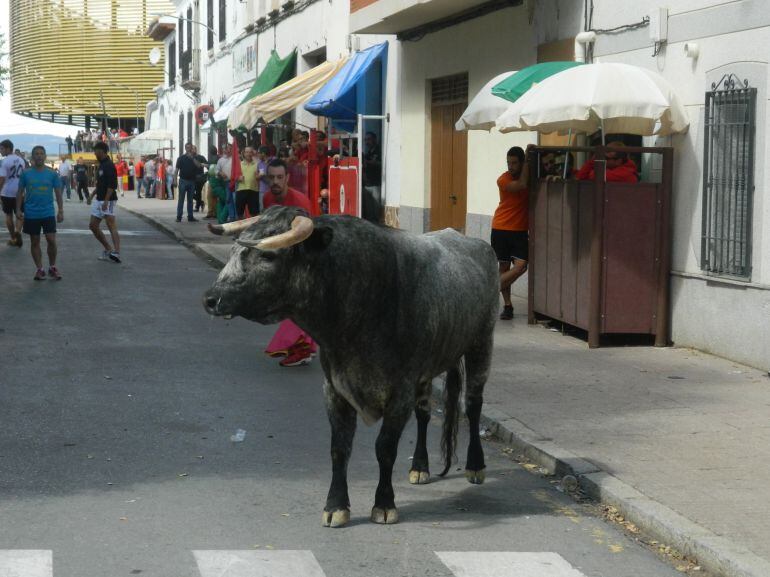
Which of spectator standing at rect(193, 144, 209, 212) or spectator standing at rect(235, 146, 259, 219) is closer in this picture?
spectator standing at rect(235, 146, 259, 219)

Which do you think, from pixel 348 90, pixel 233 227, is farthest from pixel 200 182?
pixel 233 227

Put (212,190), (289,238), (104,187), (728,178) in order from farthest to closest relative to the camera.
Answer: (212,190), (104,187), (728,178), (289,238)

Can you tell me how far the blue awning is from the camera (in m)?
23.5

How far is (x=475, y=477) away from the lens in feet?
23.9

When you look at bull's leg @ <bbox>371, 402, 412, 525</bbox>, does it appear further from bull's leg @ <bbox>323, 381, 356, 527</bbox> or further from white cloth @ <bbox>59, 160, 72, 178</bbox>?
white cloth @ <bbox>59, 160, 72, 178</bbox>

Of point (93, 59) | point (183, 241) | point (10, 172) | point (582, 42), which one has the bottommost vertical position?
point (183, 241)

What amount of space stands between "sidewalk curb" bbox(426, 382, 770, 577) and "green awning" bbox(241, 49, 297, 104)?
23.2m

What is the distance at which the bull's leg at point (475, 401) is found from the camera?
728 centimetres

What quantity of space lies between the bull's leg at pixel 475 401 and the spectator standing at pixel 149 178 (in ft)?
154

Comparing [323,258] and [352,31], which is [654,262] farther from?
[352,31]

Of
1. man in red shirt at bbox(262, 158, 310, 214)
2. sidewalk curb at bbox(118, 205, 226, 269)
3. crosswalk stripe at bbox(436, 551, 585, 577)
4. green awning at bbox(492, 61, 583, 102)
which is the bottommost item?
crosswalk stripe at bbox(436, 551, 585, 577)

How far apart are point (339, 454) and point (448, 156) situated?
14810 millimetres

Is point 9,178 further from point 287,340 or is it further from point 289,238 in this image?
point 289,238

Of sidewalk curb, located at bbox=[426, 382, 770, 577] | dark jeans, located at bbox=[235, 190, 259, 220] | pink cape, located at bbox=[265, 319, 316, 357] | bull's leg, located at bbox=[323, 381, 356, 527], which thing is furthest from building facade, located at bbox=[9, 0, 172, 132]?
bull's leg, located at bbox=[323, 381, 356, 527]
